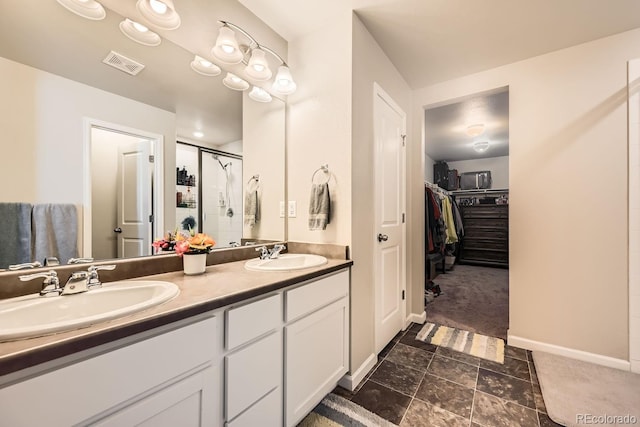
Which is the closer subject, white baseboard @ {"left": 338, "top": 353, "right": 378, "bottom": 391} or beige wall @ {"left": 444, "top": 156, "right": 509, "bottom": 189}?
white baseboard @ {"left": 338, "top": 353, "right": 378, "bottom": 391}

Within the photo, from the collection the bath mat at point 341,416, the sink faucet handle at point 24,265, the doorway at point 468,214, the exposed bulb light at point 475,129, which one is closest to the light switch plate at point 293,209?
the bath mat at point 341,416

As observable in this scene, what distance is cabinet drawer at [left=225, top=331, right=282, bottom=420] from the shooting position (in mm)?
958

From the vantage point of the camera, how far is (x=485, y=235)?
5410 mm

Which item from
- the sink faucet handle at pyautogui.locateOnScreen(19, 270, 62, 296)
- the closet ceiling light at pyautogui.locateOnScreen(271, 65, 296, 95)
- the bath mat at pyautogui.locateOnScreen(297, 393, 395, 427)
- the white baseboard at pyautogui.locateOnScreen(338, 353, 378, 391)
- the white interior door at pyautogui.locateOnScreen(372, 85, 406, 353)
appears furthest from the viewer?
the white interior door at pyautogui.locateOnScreen(372, 85, 406, 353)

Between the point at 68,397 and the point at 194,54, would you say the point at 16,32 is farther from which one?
the point at 68,397

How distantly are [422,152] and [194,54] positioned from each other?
215 cm

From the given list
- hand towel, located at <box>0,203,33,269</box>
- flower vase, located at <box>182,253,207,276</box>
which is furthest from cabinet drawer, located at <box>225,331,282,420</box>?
hand towel, located at <box>0,203,33,269</box>

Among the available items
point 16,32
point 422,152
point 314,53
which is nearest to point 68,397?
point 16,32

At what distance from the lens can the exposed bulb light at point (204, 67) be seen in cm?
151

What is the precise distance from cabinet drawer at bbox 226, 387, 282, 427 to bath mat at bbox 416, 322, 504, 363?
1615 millimetres

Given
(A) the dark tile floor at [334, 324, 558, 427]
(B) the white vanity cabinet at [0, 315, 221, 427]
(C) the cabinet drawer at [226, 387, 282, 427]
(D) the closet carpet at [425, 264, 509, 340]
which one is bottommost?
(A) the dark tile floor at [334, 324, 558, 427]

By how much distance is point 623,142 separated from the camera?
1.88m

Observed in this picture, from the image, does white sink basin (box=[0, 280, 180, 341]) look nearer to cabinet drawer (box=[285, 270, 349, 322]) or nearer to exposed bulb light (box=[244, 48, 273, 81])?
cabinet drawer (box=[285, 270, 349, 322])

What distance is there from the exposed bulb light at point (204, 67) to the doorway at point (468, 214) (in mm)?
2137
